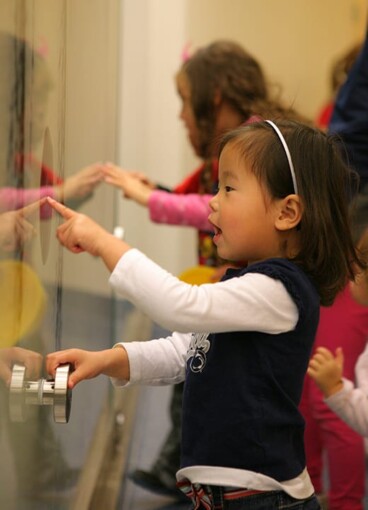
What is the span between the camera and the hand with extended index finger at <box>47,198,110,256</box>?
109 centimetres

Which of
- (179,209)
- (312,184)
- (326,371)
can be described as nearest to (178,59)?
(179,209)

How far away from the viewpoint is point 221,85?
222 centimetres

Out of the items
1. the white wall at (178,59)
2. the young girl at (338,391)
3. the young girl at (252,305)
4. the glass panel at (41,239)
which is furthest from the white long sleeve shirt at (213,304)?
the white wall at (178,59)

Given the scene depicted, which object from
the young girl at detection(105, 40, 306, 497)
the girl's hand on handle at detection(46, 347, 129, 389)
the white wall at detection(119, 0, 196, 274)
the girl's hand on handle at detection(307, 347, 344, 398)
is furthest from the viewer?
the white wall at detection(119, 0, 196, 274)

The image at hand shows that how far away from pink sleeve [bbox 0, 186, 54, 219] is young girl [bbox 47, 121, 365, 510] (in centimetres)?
3

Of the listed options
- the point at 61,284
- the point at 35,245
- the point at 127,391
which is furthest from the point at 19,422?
the point at 127,391

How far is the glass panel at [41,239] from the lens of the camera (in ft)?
2.95

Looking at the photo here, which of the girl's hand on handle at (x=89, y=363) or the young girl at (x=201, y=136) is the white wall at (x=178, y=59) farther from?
the girl's hand on handle at (x=89, y=363)

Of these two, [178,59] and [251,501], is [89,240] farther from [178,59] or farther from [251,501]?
[178,59]

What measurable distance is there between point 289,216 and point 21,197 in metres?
0.34

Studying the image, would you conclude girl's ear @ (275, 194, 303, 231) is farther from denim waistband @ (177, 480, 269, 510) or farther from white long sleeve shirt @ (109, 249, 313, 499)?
denim waistband @ (177, 480, 269, 510)

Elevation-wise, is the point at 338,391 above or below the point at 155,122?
below

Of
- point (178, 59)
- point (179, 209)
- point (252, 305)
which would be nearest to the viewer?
point (252, 305)

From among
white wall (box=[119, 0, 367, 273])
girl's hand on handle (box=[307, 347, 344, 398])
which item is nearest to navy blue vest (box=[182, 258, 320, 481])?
girl's hand on handle (box=[307, 347, 344, 398])
